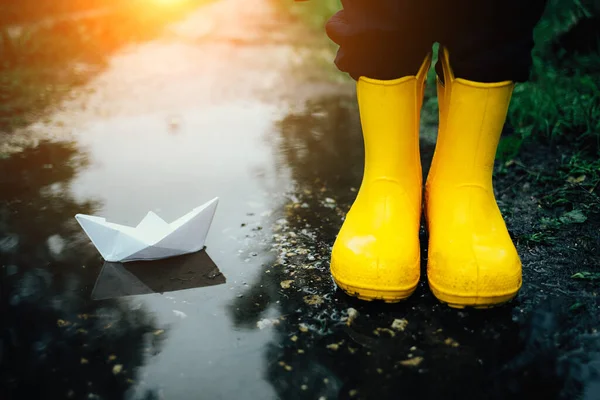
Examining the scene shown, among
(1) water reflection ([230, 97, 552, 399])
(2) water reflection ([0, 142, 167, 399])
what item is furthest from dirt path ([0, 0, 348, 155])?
(1) water reflection ([230, 97, 552, 399])

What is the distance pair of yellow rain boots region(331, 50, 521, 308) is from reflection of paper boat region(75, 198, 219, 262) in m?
0.40

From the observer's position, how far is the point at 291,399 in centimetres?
119

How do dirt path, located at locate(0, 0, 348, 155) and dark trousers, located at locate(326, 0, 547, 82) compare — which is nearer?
dark trousers, located at locate(326, 0, 547, 82)

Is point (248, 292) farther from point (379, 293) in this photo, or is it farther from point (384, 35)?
point (384, 35)

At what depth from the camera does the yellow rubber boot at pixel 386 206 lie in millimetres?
1433

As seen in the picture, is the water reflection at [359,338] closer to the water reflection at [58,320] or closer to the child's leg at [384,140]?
the child's leg at [384,140]

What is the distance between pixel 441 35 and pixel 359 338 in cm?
71

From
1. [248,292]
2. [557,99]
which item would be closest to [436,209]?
[248,292]

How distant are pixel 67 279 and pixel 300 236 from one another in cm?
64

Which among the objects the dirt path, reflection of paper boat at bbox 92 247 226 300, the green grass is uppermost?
reflection of paper boat at bbox 92 247 226 300

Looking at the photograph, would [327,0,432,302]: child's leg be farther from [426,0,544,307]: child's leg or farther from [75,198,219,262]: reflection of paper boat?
[75,198,219,262]: reflection of paper boat

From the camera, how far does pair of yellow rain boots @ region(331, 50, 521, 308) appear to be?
1.41m

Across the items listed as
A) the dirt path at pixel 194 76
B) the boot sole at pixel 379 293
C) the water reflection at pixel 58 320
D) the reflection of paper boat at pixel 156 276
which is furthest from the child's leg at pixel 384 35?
the dirt path at pixel 194 76

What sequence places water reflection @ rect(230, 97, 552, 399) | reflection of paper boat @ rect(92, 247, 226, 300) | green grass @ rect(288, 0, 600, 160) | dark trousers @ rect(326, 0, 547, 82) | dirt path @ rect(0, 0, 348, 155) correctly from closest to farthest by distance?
water reflection @ rect(230, 97, 552, 399), dark trousers @ rect(326, 0, 547, 82), reflection of paper boat @ rect(92, 247, 226, 300), green grass @ rect(288, 0, 600, 160), dirt path @ rect(0, 0, 348, 155)
